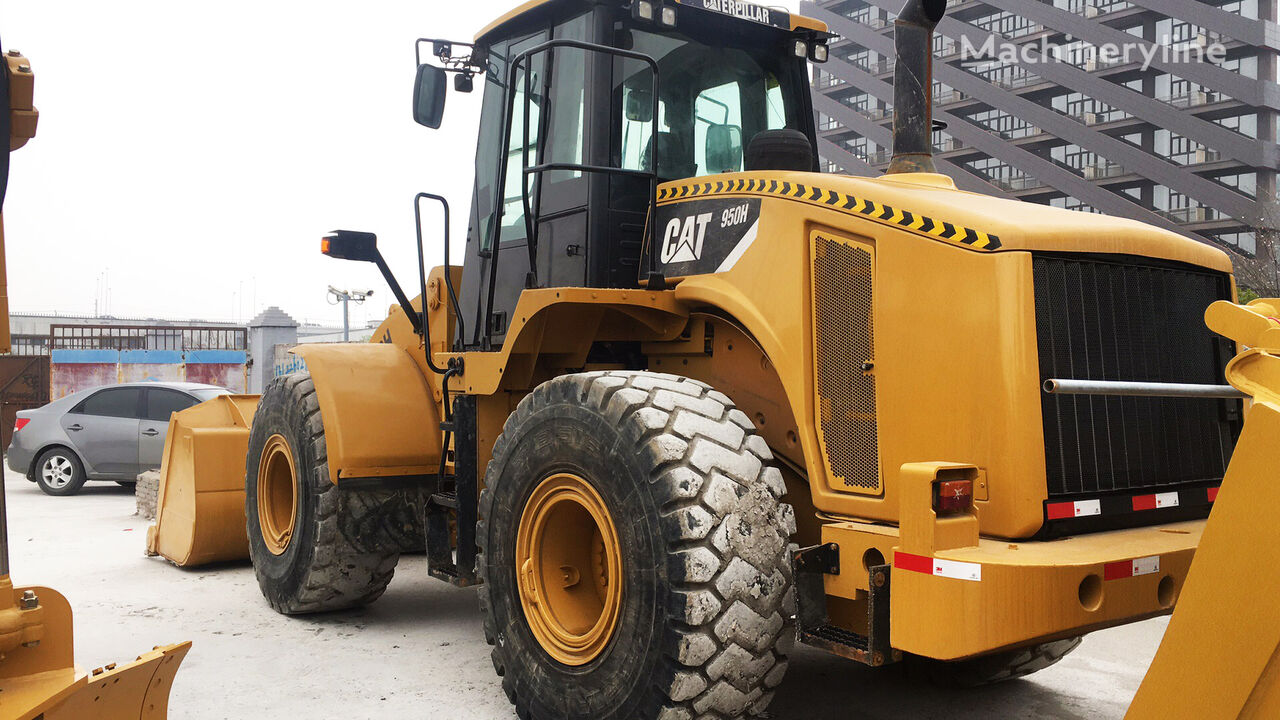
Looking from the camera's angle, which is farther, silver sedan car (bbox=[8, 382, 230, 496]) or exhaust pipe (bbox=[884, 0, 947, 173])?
silver sedan car (bbox=[8, 382, 230, 496])

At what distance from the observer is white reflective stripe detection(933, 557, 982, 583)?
301 cm

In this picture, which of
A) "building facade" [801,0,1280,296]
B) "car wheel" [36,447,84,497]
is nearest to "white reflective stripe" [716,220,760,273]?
"car wheel" [36,447,84,497]

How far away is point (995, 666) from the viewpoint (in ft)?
15.9

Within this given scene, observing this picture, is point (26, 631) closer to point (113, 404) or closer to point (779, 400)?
point (779, 400)

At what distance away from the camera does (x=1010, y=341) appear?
10.9ft

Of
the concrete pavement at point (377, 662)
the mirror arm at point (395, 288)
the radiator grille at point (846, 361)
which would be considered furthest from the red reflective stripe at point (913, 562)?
the mirror arm at point (395, 288)

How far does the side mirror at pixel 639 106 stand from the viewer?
16.0 feet

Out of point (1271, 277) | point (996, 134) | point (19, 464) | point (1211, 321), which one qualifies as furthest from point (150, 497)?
point (996, 134)

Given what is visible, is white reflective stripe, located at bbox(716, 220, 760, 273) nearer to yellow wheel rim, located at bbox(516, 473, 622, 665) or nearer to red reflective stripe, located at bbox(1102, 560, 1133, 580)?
yellow wheel rim, located at bbox(516, 473, 622, 665)

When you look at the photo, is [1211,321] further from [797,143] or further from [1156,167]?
[1156,167]

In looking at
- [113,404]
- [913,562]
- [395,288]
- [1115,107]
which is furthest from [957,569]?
[1115,107]

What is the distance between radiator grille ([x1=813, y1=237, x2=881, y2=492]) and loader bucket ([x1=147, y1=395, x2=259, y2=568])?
538 cm

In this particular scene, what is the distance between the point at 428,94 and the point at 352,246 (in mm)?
1175

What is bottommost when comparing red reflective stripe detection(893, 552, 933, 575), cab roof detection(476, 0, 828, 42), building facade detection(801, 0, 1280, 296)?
red reflective stripe detection(893, 552, 933, 575)
